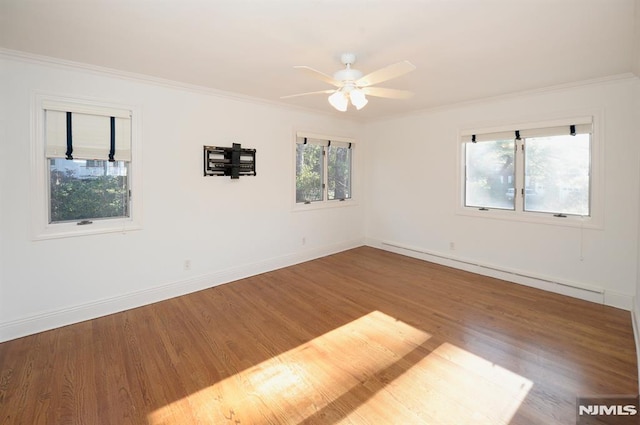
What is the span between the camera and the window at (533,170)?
3654 mm

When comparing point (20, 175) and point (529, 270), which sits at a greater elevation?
point (20, 175)

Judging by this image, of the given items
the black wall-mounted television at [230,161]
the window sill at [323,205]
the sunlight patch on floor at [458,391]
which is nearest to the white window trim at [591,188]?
the window sill at [323,205]

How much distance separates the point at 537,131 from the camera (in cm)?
391

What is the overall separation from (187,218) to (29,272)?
1.50 m

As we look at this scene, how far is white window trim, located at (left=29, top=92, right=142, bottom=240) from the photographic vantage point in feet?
9.21

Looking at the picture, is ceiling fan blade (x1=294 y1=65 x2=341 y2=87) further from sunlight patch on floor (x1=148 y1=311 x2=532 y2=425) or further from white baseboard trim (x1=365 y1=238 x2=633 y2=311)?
white baseboard trim (x1=365 y1=238 x2=633 y2=311)

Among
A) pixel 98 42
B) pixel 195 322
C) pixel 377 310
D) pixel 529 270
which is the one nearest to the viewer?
pixel 98 42

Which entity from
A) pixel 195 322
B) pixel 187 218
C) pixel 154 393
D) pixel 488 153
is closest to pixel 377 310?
pixel 195 322

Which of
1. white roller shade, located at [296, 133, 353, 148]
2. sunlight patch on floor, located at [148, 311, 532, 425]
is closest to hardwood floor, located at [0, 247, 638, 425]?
sunlight patch on floor, located at [148, 311, 532, 425]

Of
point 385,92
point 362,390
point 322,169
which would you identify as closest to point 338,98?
point 385,92

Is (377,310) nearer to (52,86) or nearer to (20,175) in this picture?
(20,175)

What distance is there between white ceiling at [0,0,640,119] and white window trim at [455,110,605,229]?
0.50m

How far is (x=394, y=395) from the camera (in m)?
2.07

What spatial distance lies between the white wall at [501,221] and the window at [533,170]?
0.53ft
